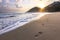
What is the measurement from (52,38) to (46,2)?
161 inches

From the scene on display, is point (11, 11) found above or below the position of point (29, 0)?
below

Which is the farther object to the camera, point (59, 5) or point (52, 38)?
point (59, 5)

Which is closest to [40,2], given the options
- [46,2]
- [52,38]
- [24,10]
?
[46,2]

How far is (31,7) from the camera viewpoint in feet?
17.4

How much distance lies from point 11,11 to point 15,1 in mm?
352

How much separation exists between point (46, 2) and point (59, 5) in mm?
500

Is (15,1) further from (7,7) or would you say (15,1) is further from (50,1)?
(50,1)

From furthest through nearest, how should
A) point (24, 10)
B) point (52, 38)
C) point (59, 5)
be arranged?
point (59, 5)
point (24, 10)
point (52, 38)

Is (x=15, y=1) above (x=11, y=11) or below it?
above

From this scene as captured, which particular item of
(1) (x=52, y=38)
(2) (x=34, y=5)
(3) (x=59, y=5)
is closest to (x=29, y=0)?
(2) (x=34, y=5)

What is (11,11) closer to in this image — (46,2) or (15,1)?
(15,1)

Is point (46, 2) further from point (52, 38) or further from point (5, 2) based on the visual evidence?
point (52, 38)

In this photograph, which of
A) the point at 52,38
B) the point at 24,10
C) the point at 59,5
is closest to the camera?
the point at 52,38

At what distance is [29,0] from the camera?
5266 mm
